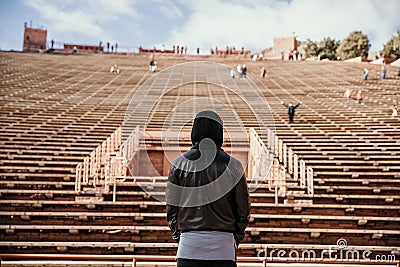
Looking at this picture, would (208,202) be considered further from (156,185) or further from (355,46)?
(355,46)

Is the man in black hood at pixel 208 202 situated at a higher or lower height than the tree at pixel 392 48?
lower

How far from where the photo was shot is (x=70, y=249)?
650cm

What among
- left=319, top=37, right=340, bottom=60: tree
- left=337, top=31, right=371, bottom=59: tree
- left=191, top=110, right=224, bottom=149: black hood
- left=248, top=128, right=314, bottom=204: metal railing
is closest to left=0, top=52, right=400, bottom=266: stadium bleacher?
left=248, top=128, right=314, bottom=204: metal railing

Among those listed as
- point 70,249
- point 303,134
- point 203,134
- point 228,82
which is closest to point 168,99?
point 228,82

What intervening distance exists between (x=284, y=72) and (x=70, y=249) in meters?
26.5

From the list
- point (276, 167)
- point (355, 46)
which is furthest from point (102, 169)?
point (355, 46)

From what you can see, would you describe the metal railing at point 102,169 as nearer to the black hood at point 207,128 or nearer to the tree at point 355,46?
the black hood at point 207,128

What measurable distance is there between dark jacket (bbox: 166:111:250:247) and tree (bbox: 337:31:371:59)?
5124 centimetres

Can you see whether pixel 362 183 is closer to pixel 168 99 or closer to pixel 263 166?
pixel 263 166

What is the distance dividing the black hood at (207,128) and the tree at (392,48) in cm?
4589

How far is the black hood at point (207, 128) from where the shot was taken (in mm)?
2180

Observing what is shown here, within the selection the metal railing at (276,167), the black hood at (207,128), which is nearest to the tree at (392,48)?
the metal railing at (276,167)

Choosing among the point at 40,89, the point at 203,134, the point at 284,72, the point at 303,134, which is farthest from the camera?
the point at 284,72

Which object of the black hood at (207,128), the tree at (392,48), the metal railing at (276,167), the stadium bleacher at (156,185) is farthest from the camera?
the tree at (392,48)
